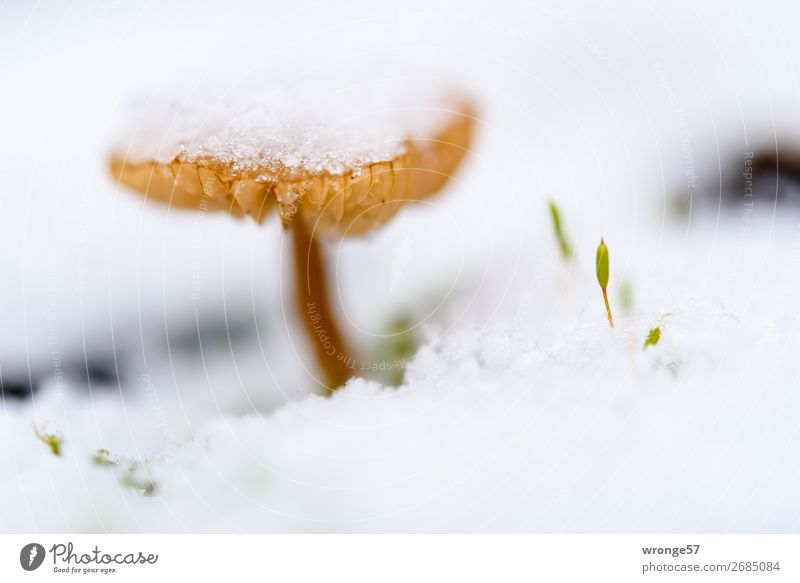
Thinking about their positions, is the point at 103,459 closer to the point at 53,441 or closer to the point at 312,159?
the point at 53,441

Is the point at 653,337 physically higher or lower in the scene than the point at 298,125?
lower

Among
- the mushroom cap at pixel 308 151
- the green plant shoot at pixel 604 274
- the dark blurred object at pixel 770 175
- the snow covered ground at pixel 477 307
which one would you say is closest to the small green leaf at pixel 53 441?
the snow covered ground at pixel 477 307

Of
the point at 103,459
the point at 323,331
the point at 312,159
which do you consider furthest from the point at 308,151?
the point at 103,459

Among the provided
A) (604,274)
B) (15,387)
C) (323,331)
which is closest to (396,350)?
(323,331)

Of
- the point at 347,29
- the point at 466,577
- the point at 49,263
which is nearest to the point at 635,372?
the point at 466,577

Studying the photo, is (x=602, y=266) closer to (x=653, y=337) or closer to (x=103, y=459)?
(x=653, y=337)
